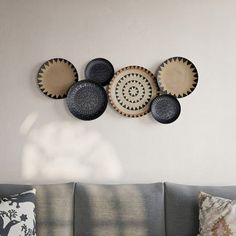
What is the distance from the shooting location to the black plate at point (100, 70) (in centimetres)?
242

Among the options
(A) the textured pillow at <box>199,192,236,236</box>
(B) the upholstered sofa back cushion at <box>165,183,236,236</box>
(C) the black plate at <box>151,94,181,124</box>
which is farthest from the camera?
(C) the black plate at <box>151,94,181,124</box>

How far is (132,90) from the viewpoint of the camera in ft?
7.96

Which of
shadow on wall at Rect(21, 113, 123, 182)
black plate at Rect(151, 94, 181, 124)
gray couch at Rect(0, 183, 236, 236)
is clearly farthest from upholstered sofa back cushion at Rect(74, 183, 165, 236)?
black plate at Rect(151, 94, 181, 124)

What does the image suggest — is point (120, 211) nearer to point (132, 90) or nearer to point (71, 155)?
point (71, 155)

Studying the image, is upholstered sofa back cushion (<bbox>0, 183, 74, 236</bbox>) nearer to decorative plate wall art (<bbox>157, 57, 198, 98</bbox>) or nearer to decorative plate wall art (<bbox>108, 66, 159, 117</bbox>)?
decorative plate wall art (<bbox>108, 66, 159, 117</bbox>)

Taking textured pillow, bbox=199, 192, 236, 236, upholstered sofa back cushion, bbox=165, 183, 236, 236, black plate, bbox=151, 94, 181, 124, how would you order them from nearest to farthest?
textured pillow, bbox=199, 192, 236, 236, upholstered sofa back cushion, bbox=165, 183, 236, 236, black plate, bbox=151, 94, 181, 124

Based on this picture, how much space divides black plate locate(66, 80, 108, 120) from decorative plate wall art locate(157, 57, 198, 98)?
16.3 inches

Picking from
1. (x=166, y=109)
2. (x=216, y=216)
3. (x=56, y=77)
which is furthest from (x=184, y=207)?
(x=56, y=77)

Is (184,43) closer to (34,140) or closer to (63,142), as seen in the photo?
(63,142)

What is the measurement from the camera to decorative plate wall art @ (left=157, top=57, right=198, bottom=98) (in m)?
2.40

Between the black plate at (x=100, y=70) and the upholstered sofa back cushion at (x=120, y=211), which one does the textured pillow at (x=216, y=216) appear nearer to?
the upholstered sofa back cushion at (x=120, y=211)

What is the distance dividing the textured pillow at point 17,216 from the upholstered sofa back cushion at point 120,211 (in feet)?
0.94

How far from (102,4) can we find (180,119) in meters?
0.96

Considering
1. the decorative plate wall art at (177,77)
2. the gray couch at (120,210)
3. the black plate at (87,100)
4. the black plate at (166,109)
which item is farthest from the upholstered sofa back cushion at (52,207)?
the decorative plate wall art at (177,77)
